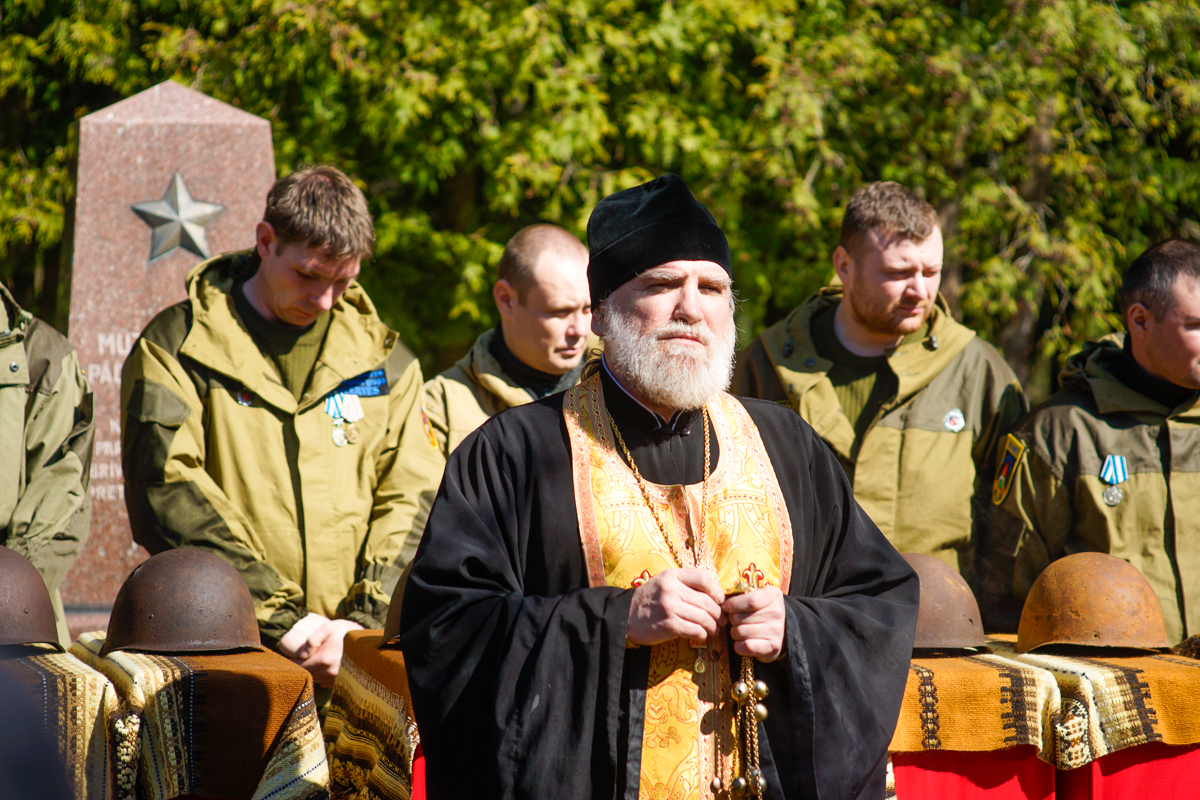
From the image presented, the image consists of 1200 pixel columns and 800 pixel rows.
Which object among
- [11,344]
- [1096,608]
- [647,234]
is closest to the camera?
[647,234]

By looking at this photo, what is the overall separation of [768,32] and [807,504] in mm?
6480

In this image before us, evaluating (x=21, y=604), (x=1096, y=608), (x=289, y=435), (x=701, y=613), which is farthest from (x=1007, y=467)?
(x=21, y=604)

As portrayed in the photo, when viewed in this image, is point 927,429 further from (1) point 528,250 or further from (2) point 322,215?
(2) point 322,215

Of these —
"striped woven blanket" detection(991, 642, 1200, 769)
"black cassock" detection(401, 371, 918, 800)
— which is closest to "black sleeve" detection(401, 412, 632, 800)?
"black cassock" detection(401, 371, 918, 800)

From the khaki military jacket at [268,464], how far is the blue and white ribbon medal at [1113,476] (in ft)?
7.91

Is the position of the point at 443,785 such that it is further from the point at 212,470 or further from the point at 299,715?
the point at 212,470

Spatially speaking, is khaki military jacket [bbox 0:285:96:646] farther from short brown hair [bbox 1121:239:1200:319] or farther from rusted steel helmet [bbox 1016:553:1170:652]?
short brown hair [bbox 1121:239:1200:319]

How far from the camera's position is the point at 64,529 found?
3.64 meters

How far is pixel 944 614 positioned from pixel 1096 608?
0.45 metres

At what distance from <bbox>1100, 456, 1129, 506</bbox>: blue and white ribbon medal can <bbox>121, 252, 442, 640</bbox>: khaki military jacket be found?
2412 mm

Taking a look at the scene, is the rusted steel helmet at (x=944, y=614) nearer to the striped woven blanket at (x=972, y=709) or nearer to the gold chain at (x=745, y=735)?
the striped woven blanket at (x=972, y=709)

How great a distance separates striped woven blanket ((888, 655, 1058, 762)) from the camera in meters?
2.95

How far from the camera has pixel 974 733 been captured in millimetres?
2953

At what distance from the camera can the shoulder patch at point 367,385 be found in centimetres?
402
